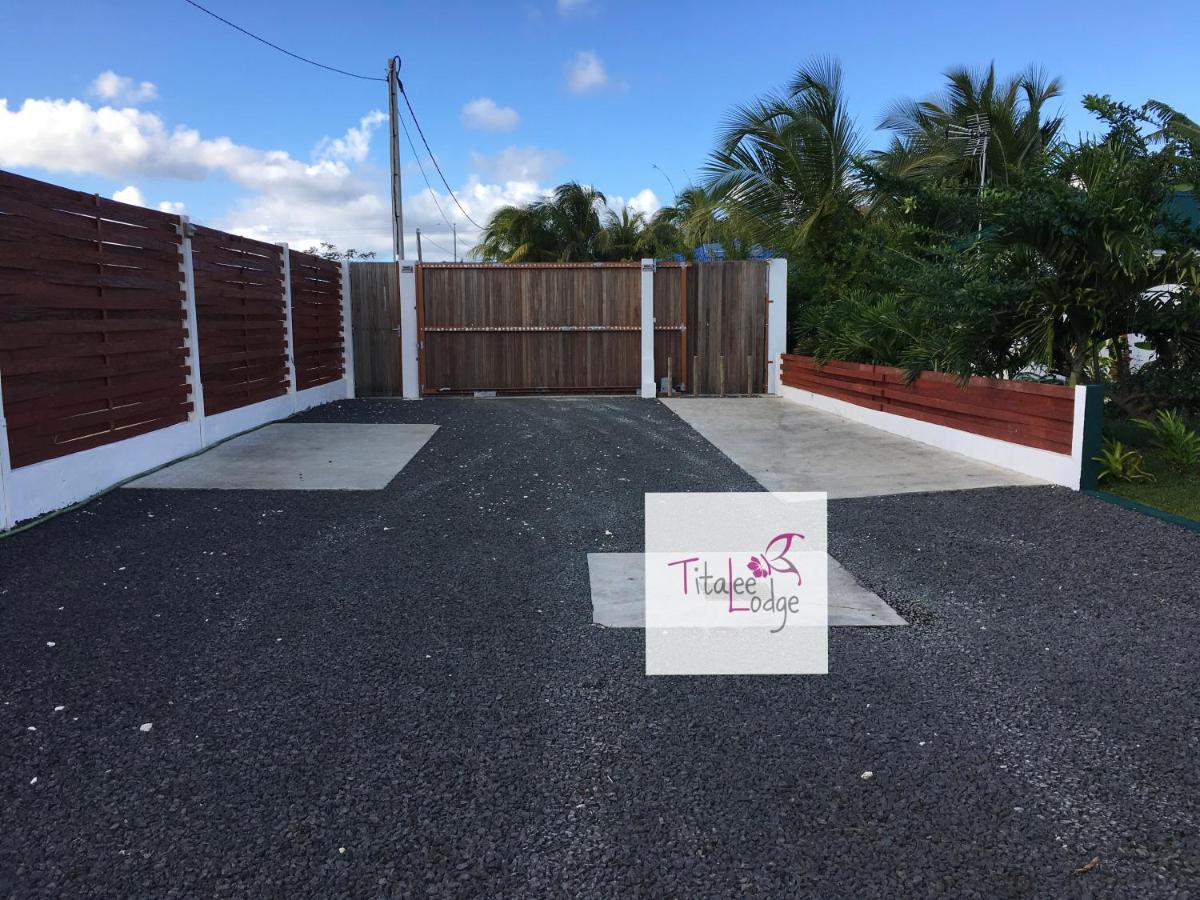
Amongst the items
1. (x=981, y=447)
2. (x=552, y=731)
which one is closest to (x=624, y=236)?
(x=981, y=447)

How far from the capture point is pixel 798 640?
360 centimetres

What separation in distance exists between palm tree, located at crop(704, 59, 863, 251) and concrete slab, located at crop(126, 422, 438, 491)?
650 cm

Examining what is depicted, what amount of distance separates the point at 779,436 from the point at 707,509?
12.5ft

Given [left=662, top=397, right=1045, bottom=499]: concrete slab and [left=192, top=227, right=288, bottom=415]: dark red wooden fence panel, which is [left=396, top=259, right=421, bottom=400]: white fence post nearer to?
[left=192, top=227, right=288, bottom=415]: dark red wooden fence panel

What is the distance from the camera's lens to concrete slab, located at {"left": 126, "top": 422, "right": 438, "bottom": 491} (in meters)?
6.92

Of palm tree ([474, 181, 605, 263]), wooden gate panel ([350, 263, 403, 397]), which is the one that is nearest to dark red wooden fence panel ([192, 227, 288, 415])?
wooden gate panel ([350, 263, 403, 397])

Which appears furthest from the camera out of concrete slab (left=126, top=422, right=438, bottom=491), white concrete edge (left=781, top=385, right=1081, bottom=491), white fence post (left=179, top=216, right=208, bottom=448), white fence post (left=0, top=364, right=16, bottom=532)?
white fence post (left=179, top=216, right=208, bottom=448)

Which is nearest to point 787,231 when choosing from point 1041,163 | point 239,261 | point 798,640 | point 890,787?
point 1041,163

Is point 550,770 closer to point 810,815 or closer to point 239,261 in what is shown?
point 810,815

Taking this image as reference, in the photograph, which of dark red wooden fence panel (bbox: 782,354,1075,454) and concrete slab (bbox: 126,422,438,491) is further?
concrete slab (bbox: 126,422,438,491)

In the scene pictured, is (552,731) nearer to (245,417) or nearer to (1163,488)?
(1163,488)

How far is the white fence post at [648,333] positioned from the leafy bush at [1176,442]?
803 cm

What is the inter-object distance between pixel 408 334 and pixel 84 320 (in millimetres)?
8031

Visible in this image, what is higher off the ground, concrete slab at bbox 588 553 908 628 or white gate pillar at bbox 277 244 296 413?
white gate pillar at bbox 277 244 296 413
